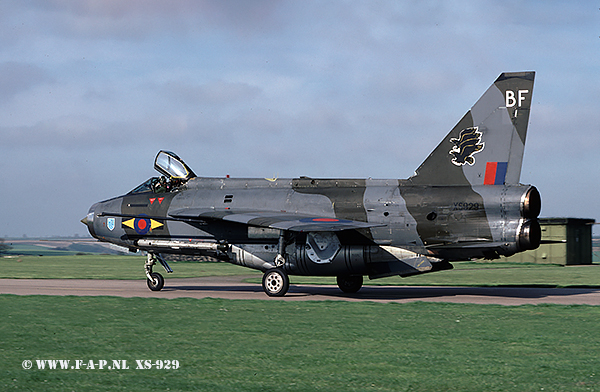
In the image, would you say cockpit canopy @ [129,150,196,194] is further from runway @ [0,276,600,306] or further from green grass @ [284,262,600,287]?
green grass @ [284,262,600,287]

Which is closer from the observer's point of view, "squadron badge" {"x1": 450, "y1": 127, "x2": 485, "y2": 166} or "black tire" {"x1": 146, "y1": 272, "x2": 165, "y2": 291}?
"squadron badge" {"x1": 450, "y1": 127, "x2": 485, "y2": 166}

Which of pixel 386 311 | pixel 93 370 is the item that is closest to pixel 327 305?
pixel 386 311

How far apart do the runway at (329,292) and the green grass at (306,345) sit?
2.49 m

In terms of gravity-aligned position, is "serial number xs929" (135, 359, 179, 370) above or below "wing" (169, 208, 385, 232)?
below

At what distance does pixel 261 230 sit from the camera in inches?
761

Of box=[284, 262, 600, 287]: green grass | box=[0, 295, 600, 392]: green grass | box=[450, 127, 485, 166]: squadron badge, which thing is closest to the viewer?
box=[0, 295, 600, 392]: green grass

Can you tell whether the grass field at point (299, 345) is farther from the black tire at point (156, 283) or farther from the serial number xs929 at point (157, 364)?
the black tire at point (156, 283)

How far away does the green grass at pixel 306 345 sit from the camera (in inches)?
276

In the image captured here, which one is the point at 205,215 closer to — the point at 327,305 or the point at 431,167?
the point at 327,305

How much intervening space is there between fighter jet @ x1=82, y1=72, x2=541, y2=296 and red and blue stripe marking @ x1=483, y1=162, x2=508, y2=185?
29 millimetres

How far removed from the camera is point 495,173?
17.7 metres

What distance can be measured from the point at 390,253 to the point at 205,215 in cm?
588

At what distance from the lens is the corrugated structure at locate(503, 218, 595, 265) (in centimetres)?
3697

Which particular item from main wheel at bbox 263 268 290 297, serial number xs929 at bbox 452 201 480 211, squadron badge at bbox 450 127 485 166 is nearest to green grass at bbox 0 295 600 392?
main wheel at bbox 263 268 290 297
